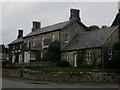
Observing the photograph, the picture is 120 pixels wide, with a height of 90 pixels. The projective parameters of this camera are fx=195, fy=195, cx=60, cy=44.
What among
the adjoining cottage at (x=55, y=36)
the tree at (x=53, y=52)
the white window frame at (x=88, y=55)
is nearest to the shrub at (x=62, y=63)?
the tree at (x=53, y=52)

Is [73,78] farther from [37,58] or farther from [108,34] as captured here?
[37,58]

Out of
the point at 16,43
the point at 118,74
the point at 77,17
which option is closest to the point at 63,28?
the point at 77,17

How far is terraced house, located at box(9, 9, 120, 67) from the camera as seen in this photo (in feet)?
86.4

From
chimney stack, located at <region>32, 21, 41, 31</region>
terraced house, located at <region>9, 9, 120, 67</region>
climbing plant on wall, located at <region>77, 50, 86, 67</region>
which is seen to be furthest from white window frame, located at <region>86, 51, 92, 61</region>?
chimney stack, located at <region>32, 21, 41, 31</region>

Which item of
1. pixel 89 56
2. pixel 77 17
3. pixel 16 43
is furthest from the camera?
pixel 16 43

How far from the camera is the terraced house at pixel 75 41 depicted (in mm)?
26328

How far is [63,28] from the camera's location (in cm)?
3391

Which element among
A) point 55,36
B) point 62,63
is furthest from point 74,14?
point 62,63

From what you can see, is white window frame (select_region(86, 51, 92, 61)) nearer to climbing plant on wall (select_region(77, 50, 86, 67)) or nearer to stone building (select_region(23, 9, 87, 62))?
climbing plant on wall (select_region(77, 50, 86, 67))

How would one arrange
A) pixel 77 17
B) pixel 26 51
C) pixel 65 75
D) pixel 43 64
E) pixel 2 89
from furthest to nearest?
1. pixel 26 51
2. pixel 77 17
3. pixel 43 64
4. pixel 65 75
5. pixel 2 89

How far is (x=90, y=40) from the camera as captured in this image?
29859mm

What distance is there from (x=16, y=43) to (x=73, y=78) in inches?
1258

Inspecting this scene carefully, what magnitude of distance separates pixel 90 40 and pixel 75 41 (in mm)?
4158

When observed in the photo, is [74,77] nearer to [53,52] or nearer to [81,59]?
[81,59]
